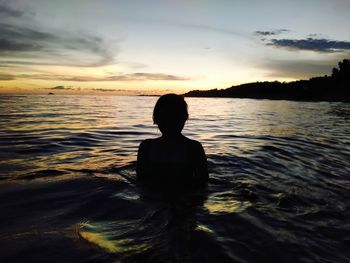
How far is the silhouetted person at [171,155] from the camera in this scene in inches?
171

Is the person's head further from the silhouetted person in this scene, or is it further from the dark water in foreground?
the dark water in foreground

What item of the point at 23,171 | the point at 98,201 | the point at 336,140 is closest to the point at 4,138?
the point at 23,171

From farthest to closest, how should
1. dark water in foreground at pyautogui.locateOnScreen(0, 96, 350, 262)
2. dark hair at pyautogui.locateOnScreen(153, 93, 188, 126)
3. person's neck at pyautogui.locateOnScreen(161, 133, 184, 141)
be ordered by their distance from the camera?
person's neck at pyautogui.locateOnScreen(161, 133, 184, 141) → dark hair at pyautogui.locateOnScreen(153, 93, 188, 126) → dark water in foreground at pyautogui.locateOnScreen(0, 96, 350, 262)

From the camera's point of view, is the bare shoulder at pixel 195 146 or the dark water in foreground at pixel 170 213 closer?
the dark water in foreground at pixel 170 213

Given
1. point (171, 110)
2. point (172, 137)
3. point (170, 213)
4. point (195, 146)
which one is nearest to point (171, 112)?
point (171, 110)

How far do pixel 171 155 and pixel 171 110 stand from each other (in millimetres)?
724

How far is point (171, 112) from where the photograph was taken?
14.2ft

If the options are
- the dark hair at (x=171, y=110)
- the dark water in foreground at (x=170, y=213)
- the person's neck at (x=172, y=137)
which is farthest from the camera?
the person's neck at (x=172, y=137)

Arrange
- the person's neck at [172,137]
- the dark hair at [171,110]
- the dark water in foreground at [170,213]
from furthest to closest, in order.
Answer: the person's neck at [172,137] < the dark hair at [171,110] < the dark water in foreground at [170,213]

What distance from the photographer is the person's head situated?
14.2 ft

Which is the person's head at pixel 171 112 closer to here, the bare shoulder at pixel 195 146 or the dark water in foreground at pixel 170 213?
the bare shoulder at pixel 195 146

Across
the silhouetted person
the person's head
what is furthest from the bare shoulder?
the person's head

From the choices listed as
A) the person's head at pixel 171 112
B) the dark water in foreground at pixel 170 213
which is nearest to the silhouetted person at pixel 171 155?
the person's head at pixel 171 112

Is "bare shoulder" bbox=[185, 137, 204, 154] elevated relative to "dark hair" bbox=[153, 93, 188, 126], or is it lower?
lower
